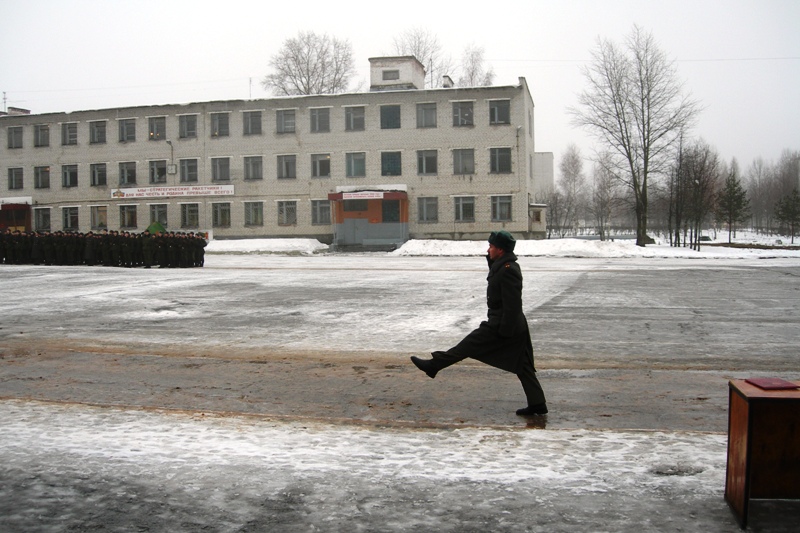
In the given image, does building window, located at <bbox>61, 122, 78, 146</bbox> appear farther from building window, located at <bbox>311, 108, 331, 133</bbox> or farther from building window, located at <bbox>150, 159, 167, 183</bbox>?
building window, located at <bbox>311, 108, 331, 133</bbox>

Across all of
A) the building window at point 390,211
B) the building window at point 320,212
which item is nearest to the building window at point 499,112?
the building window at point 390,211

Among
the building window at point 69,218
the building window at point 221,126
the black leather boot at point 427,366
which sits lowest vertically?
the black leather boot at point 427,366

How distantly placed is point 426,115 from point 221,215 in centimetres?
1617

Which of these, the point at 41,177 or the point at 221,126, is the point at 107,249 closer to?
the point at 221,126

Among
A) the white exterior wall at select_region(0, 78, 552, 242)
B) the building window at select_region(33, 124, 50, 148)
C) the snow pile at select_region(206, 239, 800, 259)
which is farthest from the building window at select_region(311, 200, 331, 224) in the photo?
the building window at select_region(33, 124, 50, 148)

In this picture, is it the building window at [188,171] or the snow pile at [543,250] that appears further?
the building window at [188,171]

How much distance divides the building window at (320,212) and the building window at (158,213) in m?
11.4

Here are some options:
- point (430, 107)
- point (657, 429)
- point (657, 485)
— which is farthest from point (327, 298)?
point (430, 107)

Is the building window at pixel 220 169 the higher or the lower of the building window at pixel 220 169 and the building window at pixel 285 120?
the lower

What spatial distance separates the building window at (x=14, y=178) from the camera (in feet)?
179

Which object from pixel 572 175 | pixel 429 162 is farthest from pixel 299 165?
pixel 572 175

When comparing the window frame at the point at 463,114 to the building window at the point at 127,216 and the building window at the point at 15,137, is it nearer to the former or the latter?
the building window at the point at 127,216

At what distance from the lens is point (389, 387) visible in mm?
7832

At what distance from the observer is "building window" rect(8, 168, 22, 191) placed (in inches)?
2143
